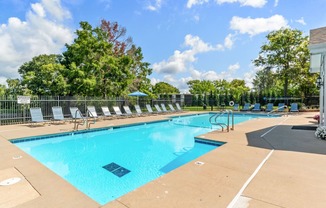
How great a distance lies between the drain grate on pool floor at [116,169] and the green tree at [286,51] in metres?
20.8

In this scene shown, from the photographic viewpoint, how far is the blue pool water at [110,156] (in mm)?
4059

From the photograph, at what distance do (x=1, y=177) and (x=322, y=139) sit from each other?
8.34 meters

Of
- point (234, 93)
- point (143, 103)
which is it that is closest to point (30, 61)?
point (143, 103)

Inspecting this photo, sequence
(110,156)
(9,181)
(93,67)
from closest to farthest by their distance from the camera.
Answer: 1. (9,181)
2. (110,156)
3. (93,67)

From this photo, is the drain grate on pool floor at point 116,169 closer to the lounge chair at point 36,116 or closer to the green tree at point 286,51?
the lounge chair at point 36,116

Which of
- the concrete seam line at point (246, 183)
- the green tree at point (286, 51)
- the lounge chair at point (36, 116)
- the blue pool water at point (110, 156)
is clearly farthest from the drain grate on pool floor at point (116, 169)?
the green tree at point (286, 51)

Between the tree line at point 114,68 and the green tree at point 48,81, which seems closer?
the green tree at point 48,81

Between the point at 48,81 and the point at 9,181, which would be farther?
the point at 48,81

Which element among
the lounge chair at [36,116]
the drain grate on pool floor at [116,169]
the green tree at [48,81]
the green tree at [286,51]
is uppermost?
the green tree at [286,51]

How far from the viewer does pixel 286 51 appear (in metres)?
20.0

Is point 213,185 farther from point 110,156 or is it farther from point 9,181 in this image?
point 110,156

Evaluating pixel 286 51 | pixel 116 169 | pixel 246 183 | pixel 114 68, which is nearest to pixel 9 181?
pixel 116 169

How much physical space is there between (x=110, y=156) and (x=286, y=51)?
70.1 feet

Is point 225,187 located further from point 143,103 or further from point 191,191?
point 143,103
